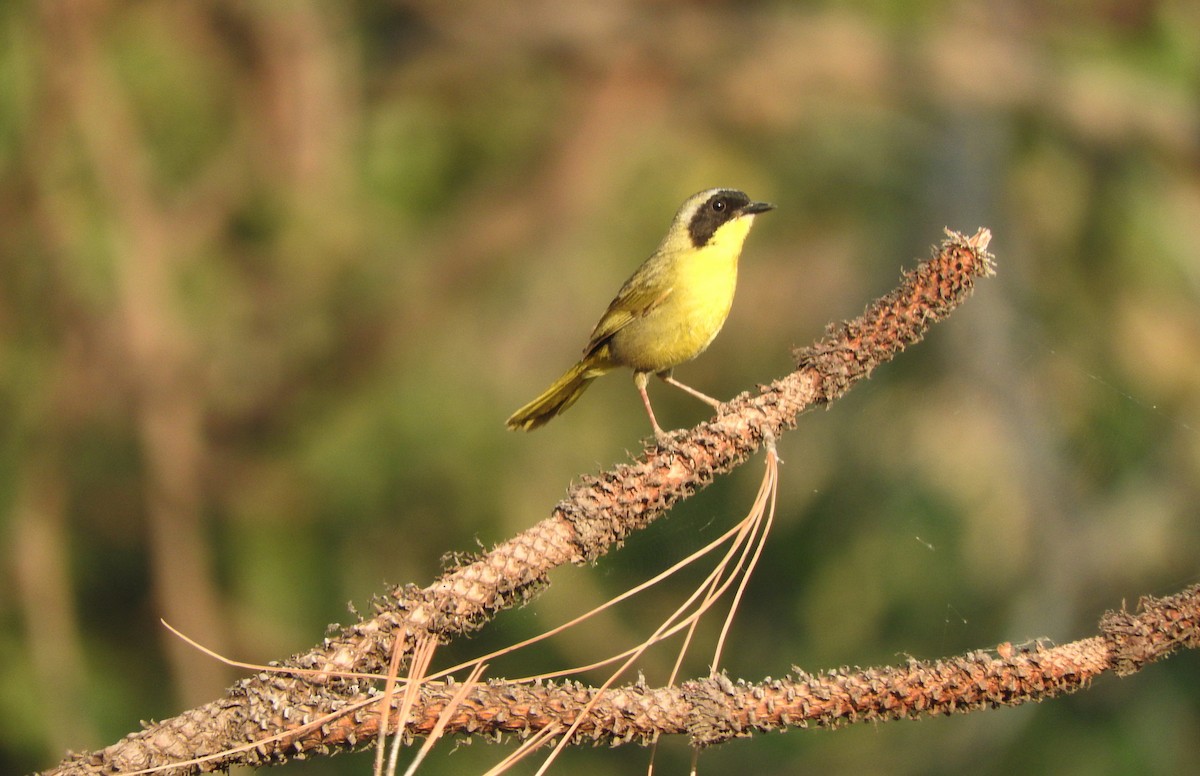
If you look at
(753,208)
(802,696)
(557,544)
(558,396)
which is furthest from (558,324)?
(802,696)

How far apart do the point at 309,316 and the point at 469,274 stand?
0.77 meters

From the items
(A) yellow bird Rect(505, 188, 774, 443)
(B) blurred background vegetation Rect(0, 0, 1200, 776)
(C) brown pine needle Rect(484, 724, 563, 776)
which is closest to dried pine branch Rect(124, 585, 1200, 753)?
(C) brown pine needle Rect(484, 724, 563, 776)

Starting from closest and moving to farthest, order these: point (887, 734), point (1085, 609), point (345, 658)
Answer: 1. point (345, 658)
2. point (1085, 609)
3. point (887, 734)

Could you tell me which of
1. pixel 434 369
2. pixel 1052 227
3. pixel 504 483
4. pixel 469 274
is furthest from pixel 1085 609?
pixel 469 274

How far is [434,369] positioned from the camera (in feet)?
16.8

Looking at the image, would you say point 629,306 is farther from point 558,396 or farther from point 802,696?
point 802,696

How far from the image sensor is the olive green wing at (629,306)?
2.68 m

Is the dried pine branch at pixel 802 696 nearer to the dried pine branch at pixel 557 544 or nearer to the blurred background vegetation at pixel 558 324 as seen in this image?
the dried pine branch at pixel 557 544

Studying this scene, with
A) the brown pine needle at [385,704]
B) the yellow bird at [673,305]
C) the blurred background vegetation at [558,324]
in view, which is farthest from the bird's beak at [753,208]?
the brown pine needle at [385,704]

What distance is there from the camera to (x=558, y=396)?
9.09 feet

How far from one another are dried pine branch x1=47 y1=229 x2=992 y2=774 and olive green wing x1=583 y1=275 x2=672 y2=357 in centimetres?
120

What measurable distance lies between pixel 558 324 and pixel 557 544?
420 cm

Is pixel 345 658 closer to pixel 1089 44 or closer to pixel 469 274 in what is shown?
pixel 469 274

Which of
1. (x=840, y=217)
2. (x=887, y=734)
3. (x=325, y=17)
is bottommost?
(x=887, y=734)
